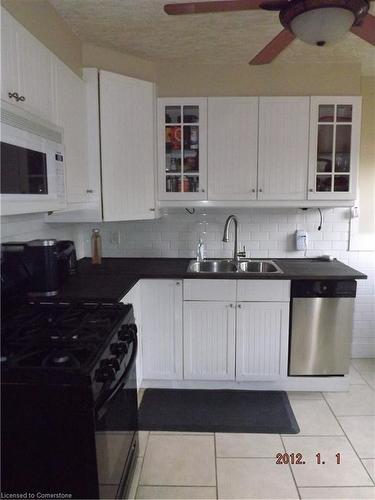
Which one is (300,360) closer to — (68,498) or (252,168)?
(252,168)

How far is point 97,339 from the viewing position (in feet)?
4.62

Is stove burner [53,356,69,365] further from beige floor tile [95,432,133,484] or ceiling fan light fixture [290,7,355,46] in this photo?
ceiling fan light fixture [290,7,355,46]

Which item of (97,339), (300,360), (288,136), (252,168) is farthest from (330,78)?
(97,339)

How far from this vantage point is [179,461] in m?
2.05

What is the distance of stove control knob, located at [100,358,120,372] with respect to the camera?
1.29 meters

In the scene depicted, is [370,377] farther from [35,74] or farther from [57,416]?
[35,74]

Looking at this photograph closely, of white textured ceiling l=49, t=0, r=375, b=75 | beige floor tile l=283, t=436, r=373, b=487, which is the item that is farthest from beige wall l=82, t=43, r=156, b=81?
beige floor tile l=283, t=436, r=373, b=487

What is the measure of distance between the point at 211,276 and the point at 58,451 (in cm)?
161

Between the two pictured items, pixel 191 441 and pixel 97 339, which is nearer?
pixel 97 339

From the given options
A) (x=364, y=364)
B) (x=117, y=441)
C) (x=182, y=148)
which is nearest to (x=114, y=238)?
(x=182, y=148)

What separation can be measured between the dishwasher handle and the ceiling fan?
1592mm

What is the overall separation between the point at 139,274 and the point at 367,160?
2.18m
